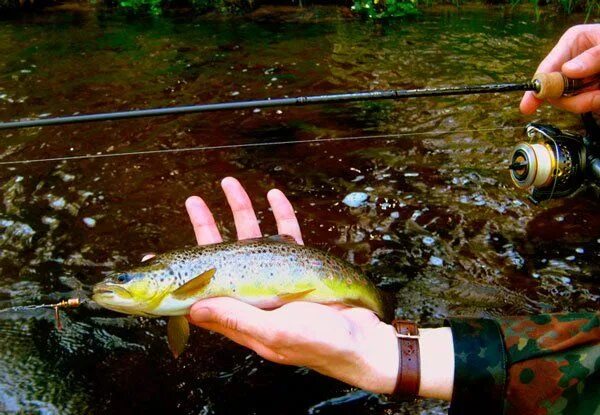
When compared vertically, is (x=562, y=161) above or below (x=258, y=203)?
above

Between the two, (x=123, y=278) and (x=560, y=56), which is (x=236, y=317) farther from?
→ (x=560, y=56)

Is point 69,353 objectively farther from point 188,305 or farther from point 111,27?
point 111,27

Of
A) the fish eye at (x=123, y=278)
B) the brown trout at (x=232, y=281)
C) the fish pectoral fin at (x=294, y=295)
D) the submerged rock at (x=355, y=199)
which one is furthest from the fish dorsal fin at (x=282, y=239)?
the submerged rock at (x=355, y=199)

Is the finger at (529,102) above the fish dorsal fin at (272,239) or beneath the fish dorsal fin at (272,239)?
above

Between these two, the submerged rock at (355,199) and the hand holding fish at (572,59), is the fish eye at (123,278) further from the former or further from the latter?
the hand holding fish at (572,59)

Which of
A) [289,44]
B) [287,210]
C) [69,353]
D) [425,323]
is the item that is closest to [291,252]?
[287,210]

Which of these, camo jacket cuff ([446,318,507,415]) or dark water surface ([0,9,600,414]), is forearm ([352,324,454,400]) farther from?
dark water surface ([0,9,600,414])

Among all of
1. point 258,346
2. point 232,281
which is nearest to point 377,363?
point 258,346
